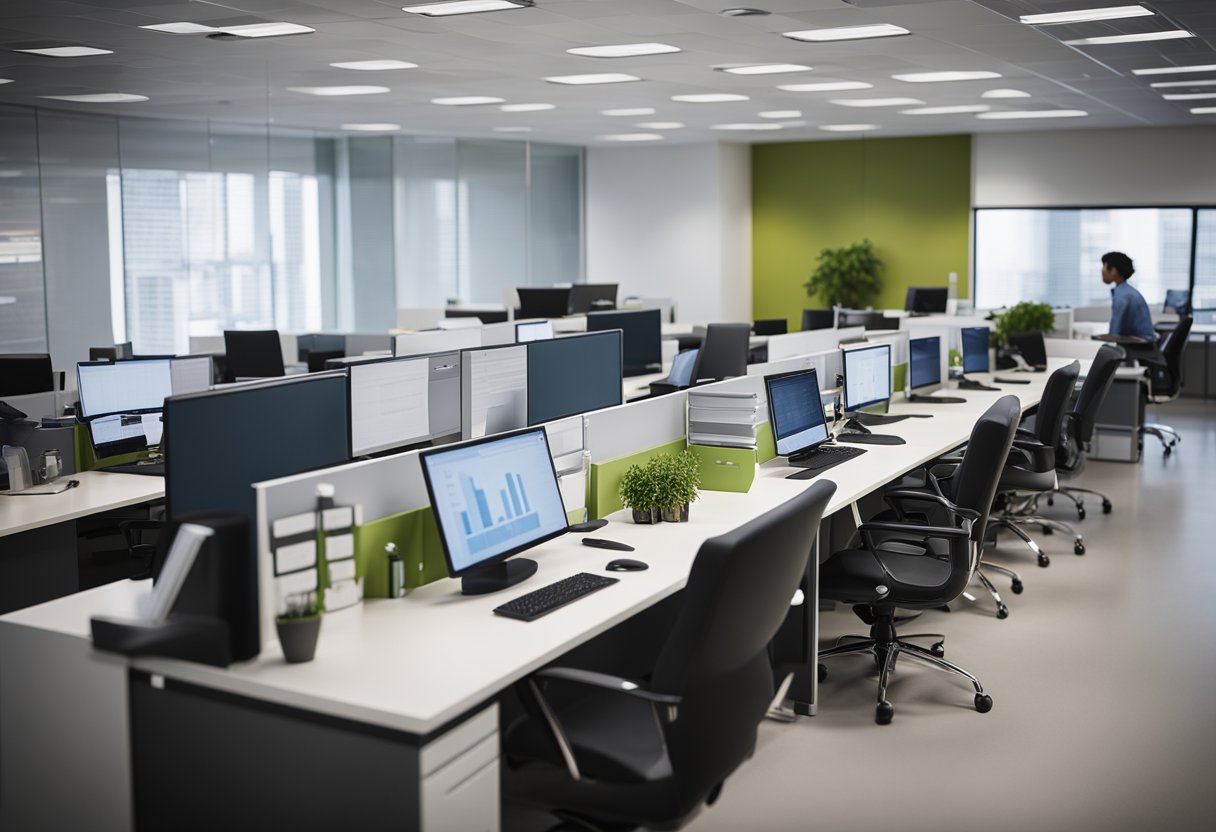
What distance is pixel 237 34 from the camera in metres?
6.55

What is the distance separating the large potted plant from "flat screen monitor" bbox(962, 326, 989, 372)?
658 cm

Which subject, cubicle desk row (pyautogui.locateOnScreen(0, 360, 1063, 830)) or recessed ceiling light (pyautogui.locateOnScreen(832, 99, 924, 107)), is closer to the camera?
cubicle desk row (pyautogui.locateOnScreen(0, 360, 1063, 830))

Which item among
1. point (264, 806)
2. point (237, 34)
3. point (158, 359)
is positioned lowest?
point (264, 806)

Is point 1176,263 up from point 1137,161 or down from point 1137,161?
down

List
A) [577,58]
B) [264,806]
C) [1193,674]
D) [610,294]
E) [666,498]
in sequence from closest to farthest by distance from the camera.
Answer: [264,806]
[666,498]
[1193,674]
[577,58]
[610,294]

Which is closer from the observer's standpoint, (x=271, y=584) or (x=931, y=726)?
(x=271, y=584)

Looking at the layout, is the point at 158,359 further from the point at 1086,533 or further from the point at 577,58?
the point at 1086,533

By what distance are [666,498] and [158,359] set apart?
9.47ft

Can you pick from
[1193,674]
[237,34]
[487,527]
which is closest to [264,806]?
[487,527]

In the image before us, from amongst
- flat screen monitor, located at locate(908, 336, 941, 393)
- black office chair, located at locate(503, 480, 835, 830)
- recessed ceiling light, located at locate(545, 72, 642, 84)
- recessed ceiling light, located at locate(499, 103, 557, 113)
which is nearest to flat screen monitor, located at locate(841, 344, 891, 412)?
flat screen monitor, located at locate(908, 336, 941, 393)

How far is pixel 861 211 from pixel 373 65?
8854 millimetres

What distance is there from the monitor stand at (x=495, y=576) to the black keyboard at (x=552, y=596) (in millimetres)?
102

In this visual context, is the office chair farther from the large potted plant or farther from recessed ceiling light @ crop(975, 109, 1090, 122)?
the large potted plant

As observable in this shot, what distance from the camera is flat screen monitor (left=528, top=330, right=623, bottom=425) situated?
16.5 ft
